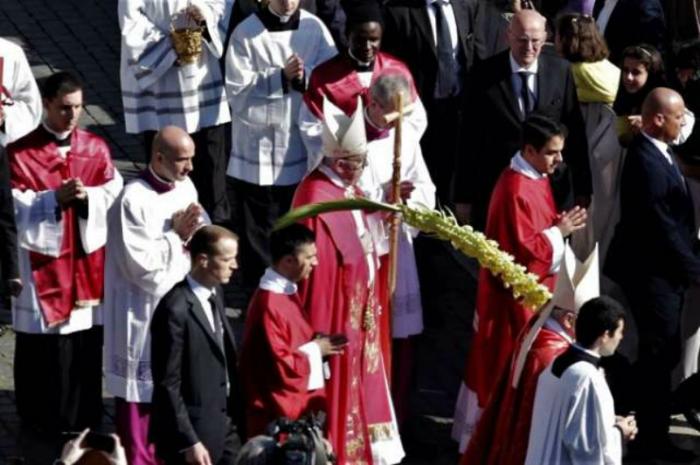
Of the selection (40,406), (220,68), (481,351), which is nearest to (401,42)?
(220,68)

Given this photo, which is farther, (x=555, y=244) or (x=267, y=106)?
(x=267, y=106)

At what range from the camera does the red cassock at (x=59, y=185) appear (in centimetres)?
1279

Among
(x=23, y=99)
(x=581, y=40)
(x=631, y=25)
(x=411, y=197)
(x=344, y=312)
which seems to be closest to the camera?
(x=344, y=312)

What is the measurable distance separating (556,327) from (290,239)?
132 centimetres

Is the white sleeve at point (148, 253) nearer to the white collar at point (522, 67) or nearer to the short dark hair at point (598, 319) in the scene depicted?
the short dark hair at point (598, 319)

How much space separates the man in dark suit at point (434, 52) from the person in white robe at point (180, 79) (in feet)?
3.67

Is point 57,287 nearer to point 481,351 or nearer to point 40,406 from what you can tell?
point 40,406

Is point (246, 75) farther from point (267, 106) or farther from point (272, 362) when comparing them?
point (272, 362)

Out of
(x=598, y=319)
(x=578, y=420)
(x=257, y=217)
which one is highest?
(x=598, y=319)

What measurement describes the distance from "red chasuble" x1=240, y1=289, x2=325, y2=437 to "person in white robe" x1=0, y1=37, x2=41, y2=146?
2.41 meters

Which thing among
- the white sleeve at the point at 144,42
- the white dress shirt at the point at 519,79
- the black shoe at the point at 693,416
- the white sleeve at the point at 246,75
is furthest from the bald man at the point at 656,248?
the white sleeve at the point at 144,42

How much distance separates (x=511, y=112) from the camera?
14.1 m

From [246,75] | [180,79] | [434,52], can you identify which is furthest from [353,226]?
[180,79]

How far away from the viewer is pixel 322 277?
12383 mm
